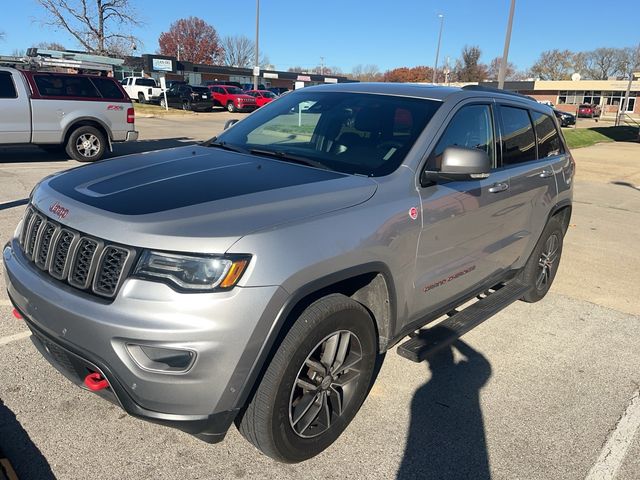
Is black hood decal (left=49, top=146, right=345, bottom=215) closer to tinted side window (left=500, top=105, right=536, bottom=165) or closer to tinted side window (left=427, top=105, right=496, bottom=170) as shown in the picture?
tinted side window (left=427, top=105, right=496, bottom=170)

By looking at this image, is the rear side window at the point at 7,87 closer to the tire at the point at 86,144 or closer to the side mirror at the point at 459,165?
the tire at the point at 86,144

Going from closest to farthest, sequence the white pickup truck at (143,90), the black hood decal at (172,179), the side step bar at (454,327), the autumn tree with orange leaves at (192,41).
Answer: the black hood decal at (172,179) → the side step bar at (454,327) → the white pickup truck at (143,90) → the autumn tree with orange leaves at (192,41)

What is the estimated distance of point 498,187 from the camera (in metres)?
3.75

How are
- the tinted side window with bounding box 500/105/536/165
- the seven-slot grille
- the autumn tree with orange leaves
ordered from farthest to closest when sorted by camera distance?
the autumn tree with orange leaves → the tinted side window with bounding box 500/105/536/165 → the seven-slot grille

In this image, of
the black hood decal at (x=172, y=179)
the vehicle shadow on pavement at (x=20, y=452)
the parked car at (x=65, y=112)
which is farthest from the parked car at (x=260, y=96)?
the vehicle shadow on pavement at (x=20, y=452)

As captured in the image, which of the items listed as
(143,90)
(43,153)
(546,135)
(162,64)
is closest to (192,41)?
(162,64)

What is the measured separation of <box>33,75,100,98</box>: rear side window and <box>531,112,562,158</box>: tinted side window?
32.5 ft

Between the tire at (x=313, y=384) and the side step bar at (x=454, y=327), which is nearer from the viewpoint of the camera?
the tire at (x=313, y=384)

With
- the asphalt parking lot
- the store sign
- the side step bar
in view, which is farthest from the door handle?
the store sign

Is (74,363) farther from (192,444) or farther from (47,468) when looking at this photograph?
(192,444)

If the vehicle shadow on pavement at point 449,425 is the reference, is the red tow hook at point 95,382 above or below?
above

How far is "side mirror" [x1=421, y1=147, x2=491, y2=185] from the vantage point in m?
2.97

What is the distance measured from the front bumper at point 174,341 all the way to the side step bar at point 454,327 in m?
1.30

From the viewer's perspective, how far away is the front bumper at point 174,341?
2.11 meters
